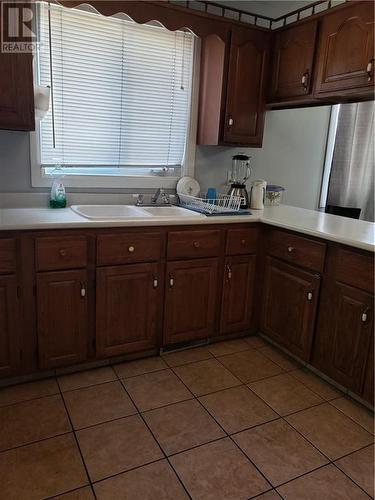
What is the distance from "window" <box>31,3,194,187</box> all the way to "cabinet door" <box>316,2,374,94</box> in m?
0.94

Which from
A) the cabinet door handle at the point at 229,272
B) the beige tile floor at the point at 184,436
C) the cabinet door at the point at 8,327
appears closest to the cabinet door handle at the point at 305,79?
the cabinet door handle at the point at 229,272

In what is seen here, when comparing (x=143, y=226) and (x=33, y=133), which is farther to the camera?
(x=33, y=133)

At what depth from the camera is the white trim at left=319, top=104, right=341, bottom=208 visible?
11.6ft

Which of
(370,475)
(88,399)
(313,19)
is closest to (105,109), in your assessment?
(313,19)

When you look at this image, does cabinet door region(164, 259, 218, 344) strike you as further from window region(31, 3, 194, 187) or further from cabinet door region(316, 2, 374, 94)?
cabinet door region(316, 2, 374, 94)

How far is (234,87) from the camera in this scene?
2695 millimetres

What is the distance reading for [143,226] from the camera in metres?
2.22

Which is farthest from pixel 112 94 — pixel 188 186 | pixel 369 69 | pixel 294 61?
pixel 369 69

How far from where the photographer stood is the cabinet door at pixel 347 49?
6.98 ft

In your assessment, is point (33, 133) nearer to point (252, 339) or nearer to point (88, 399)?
point (88, 399)

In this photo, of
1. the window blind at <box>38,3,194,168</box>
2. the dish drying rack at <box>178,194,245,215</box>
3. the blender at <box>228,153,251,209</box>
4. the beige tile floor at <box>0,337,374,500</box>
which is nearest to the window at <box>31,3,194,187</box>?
the window blind at <box>38,3,194,168</box>

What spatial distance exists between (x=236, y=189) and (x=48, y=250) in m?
1.46

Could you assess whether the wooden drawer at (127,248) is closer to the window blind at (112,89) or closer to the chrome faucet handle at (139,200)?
the chrome faucet handle at (139,200)

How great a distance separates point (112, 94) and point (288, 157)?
161 centimetres
